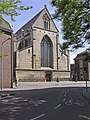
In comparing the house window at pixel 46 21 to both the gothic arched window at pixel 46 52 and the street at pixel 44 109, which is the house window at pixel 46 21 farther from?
the street at pixel 44 109

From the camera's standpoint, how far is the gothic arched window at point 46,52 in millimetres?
79794

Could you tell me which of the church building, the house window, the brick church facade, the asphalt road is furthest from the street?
the house window

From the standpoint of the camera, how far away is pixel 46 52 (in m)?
80.8

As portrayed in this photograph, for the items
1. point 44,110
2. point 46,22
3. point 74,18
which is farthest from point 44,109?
point 46,22

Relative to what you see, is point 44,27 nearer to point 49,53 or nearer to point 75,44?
point 49,53

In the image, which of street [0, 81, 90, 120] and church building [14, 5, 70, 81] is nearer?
street [0, 81, 90, 120]

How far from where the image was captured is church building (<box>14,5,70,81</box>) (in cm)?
7281

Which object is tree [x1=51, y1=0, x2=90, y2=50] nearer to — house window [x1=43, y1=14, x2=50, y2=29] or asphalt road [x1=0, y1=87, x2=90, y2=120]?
asphalt road [x1=0, y1=87, x2=90, y2=120]

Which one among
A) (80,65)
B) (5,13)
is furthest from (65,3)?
(80,65)

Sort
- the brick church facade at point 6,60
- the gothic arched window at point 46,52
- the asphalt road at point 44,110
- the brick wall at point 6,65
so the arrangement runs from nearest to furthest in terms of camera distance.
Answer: the asphalt road at point 44,110 → the brick church facade at point 6,60 → the brick wall at point 6,65 → the gothic arched window at point 46,52

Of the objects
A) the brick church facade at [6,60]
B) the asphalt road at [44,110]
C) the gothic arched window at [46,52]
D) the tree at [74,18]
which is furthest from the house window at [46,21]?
the tree at [74,18]

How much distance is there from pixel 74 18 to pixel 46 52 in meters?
65.6

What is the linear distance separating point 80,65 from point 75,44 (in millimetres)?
79144

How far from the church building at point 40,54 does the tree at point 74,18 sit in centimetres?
5263
